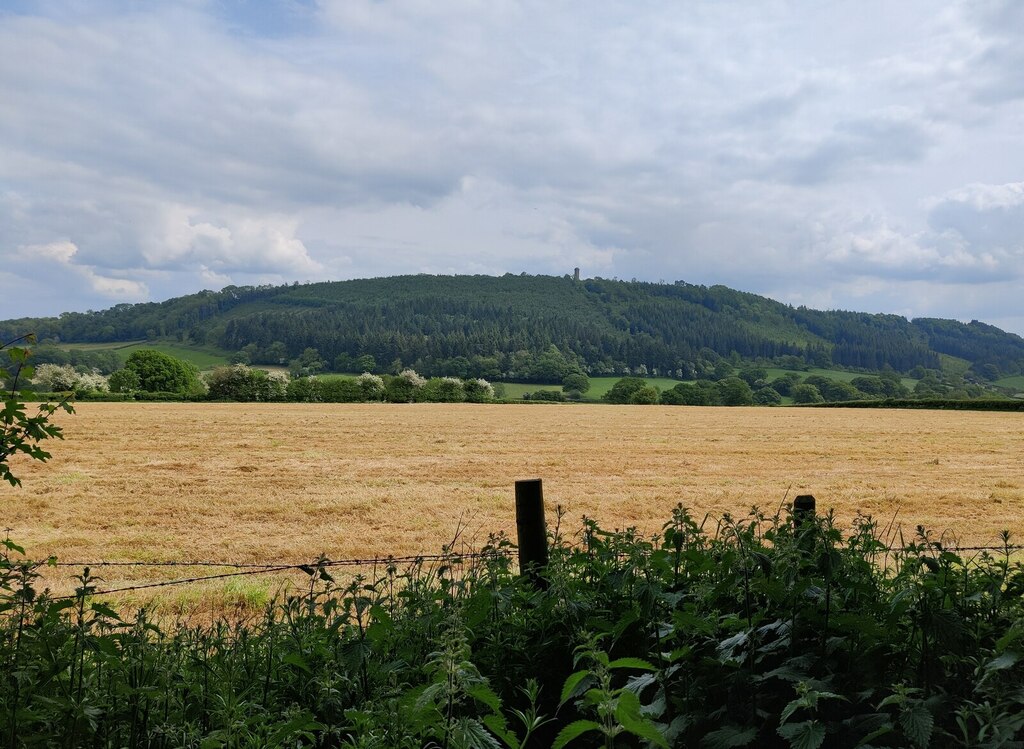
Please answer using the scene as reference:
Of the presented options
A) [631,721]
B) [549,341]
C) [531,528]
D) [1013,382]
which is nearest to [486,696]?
[631,721]

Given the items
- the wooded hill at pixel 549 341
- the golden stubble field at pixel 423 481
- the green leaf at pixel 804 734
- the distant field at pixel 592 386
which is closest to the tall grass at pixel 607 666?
the green leaf at pixel 804 734

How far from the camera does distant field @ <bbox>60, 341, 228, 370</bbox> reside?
141 m

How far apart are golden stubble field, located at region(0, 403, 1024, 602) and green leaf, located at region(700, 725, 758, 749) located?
8.04 meters

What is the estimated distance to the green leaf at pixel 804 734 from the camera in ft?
8.30

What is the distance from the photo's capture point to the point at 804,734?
2596 mm

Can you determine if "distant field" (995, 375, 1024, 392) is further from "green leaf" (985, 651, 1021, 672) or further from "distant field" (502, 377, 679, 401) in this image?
"green leaf" (985, 651, 1021, 672)

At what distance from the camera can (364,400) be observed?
8731 cm

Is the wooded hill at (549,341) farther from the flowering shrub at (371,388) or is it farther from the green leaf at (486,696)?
the green leaf at (486,696)

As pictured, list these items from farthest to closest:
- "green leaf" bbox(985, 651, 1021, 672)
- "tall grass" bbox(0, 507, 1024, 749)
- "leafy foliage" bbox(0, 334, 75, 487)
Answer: "leafy foliage" bbox(0, 334, 75, 487)
"tall grass" bbox(0, 507, 1024, 749)
"green leaf" bbox(985, 651, 1021, 672)

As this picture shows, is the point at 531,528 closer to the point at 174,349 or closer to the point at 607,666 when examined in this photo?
the point at 607,666

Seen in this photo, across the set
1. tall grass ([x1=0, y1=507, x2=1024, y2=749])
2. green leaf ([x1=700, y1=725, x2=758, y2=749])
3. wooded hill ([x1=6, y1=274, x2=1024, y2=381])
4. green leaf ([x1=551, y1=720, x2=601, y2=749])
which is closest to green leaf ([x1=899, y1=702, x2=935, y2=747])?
tall grass ([x1=0, y1=507, x2=1024, y2=749])

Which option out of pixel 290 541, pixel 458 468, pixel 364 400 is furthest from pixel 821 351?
pixel 290 541

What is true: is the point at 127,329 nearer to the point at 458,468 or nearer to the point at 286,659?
the point at 458,468

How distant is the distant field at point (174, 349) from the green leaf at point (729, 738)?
14380 centimetres
